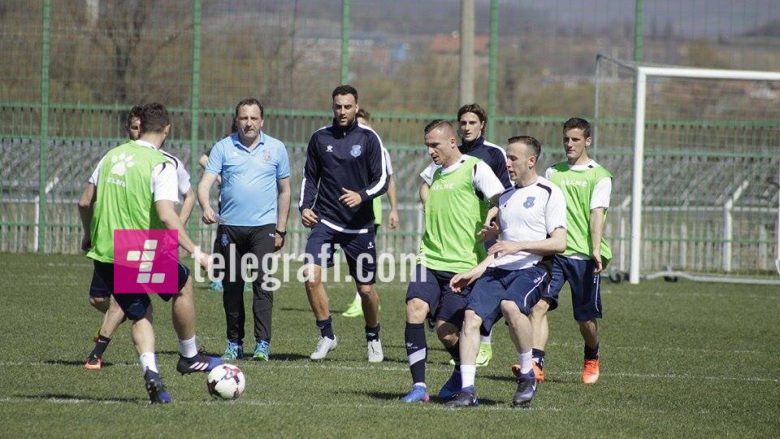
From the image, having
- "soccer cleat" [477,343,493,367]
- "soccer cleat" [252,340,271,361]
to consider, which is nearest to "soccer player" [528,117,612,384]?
"soccer cleat" [477,343,493,367]

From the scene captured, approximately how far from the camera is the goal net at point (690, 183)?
70.1 feet

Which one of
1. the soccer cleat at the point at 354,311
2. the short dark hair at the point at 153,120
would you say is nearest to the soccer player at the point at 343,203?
the short dark hair at the point at 153,120

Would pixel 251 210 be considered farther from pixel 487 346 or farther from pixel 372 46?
pixel 372 46

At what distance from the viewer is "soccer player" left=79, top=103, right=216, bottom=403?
798cm

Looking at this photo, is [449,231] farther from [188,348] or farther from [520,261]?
[188,348]

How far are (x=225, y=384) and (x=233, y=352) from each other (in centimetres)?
247

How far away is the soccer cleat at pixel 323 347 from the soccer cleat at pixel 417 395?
89.4 inches

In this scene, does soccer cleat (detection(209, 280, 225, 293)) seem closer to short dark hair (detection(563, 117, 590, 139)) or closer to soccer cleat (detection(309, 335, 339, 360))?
soccer cleat (detection(309, 335, 339, 360))

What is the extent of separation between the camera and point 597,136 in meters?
21.7

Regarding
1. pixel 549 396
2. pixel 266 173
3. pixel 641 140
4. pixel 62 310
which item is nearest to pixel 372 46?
pixel 641 140

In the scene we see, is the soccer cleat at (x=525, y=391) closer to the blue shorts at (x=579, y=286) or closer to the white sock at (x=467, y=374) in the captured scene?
the white sock at (x=467, y=374)

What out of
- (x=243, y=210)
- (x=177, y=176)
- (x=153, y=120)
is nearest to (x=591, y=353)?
(x=243, y=210)

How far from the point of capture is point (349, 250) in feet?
36.8

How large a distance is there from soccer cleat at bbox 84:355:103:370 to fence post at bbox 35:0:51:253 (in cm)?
1210
